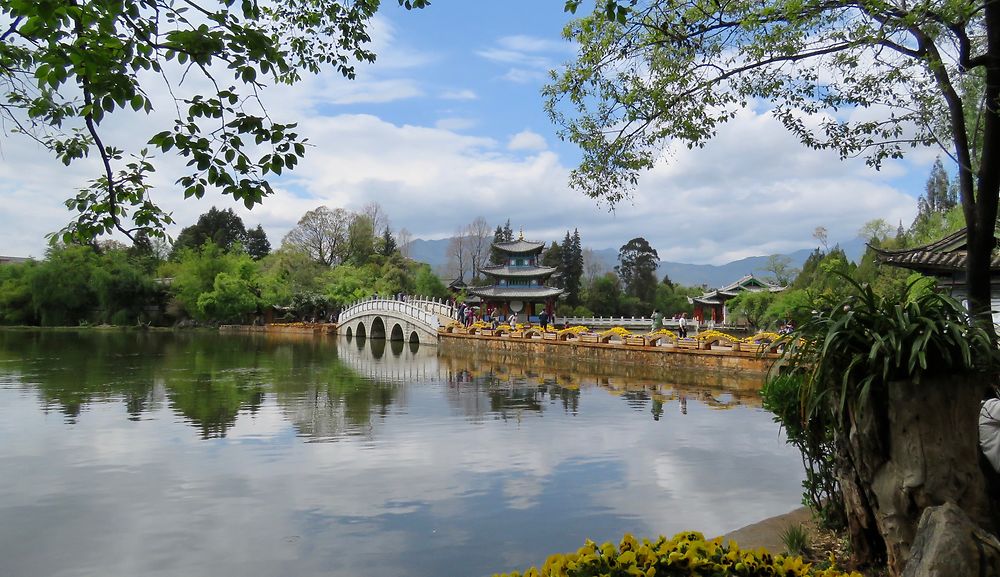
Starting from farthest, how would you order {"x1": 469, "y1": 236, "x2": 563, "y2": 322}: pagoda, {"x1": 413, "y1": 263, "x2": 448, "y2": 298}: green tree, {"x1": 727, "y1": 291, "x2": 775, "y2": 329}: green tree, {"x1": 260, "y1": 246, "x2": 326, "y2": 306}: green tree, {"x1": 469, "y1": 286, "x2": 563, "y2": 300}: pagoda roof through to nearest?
{"x1": 413, "y1": 263, "x2": 448, "y2": 298}: green tree → {"x1": 260, "y1": 246, "x2": 326, "y2": 306}: green tree → {"x1": 469, "y1": 236, "x2": 563, "y2": 322}: pagoda → {"x1": 469, "y1": 286, "x2": 563, "y2": 300}: pagoda roof → {"x1": 727, "y1": 291, "x2": 775, "y2": 329}: green tree

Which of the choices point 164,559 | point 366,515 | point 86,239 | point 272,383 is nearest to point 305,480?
point 366,515

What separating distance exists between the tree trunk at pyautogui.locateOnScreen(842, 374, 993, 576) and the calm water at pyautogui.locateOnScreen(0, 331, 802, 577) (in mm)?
2532

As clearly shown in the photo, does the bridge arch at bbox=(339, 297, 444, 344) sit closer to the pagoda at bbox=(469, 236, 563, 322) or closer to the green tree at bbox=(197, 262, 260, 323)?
the pagoda at bbox=(469, 236, 563, 322)

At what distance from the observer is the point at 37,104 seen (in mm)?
3287

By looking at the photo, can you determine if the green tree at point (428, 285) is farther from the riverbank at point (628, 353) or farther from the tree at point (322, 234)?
the riverbank at point (628, 353)

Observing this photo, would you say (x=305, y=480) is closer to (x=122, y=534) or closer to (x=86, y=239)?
(x=122, y=534)

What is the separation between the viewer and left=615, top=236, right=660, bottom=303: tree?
5125 centimetres

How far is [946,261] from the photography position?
1002 cm

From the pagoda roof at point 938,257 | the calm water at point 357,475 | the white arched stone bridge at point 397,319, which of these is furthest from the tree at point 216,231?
the pagoda roof at point 938,257

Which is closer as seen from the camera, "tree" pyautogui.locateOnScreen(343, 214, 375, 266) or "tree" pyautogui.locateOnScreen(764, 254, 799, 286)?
"tree" pyautogui.locateOnScreen(764, 254, 799, 286)

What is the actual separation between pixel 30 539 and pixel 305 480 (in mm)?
2370

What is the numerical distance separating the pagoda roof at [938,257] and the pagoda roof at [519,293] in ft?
95.6

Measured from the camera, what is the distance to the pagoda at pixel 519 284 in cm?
4025

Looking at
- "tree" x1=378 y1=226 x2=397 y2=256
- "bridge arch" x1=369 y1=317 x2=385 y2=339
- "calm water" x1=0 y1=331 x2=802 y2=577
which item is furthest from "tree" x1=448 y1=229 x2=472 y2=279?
"calm water" x1=0 y1=331 x2=802 y2=577
